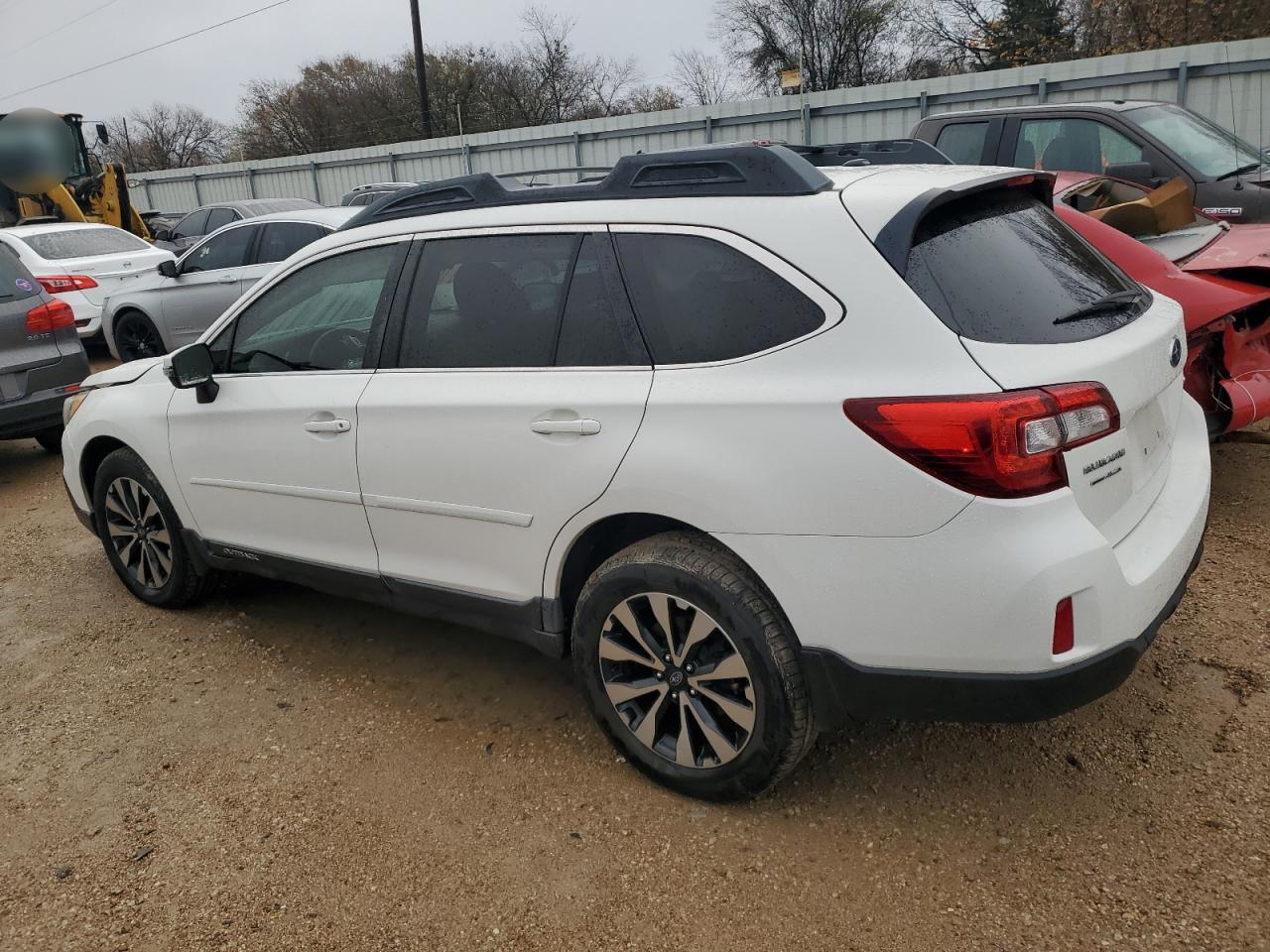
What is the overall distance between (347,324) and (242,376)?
54cm

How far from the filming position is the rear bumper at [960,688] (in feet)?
7.42

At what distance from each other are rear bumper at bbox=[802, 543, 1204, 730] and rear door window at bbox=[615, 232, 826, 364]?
83cm

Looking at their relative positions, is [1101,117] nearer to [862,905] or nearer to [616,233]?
[616,233]

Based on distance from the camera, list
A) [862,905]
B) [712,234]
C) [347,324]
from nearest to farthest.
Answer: [862,905] < [712,234] < [347,324]

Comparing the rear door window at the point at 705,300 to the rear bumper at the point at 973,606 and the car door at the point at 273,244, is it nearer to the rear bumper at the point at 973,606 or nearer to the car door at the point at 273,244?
the rear bumper at the point at 973,606

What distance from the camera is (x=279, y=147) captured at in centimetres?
4603

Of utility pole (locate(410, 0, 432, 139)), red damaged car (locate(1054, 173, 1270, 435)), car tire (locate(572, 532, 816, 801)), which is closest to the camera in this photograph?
car tire (locate(572, 532, 816, 801))

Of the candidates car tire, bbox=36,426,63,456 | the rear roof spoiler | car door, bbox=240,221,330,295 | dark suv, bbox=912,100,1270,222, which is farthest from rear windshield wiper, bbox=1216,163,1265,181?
car tire, bbox=36,426,63,456

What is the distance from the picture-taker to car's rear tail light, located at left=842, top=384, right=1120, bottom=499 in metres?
2.16

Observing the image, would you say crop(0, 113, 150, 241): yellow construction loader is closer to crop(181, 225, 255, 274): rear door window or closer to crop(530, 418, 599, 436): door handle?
crop(181, 225, 255, 274): rear door window

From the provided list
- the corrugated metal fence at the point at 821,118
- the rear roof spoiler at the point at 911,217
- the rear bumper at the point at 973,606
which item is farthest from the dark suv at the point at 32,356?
Result: the corrugated metal fence at the point at 821,118

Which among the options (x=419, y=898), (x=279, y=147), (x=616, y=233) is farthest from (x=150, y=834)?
(x=279, y=147)

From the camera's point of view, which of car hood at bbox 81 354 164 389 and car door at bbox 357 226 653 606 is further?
car hood at bbox 81 354 164 389

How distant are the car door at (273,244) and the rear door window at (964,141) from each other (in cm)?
582
